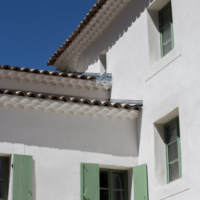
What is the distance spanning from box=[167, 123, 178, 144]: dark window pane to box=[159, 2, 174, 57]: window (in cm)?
174

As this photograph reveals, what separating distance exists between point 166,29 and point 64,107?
115 inches

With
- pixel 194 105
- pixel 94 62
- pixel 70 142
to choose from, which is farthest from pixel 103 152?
pixel 94 62

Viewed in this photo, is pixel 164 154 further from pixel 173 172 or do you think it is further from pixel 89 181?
pixel 89 181

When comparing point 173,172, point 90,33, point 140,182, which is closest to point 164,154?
point 173,172

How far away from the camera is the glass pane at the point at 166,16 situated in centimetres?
1096

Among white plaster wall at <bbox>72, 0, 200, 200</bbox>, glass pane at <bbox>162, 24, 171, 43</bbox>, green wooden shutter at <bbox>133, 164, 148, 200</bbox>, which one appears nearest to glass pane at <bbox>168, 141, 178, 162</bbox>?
white plaster wall at <bbox>72, 0, 200, 200</bbox>

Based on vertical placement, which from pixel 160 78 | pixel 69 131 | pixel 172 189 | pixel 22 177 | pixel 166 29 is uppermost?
pixel 166 29

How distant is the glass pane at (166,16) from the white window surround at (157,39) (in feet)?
0.41

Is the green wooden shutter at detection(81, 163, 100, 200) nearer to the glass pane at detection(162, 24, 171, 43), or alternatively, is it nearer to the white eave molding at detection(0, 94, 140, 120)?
the white eave molding at detection(0, 94, 140, 120)

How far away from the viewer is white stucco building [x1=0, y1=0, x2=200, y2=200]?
9.29 m

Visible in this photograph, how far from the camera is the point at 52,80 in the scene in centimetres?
1275

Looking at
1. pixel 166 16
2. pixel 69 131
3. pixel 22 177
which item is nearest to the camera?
pixel 22 177

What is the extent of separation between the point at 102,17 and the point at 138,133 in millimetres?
3885

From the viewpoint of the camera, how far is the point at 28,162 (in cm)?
974
